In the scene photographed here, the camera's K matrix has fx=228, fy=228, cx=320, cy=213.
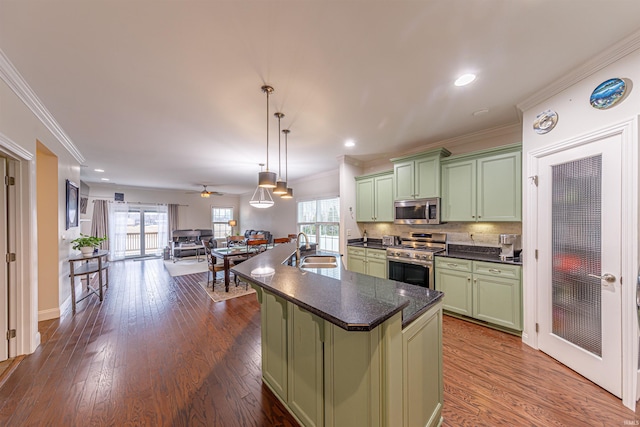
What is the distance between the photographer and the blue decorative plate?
5.62 feet

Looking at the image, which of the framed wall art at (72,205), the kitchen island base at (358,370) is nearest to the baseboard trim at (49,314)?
the framed wall art at (72,205)

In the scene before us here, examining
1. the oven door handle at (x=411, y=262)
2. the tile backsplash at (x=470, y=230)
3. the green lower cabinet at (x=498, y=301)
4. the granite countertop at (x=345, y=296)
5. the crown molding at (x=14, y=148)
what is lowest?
the green lower cabinet at (x=498, y=301)

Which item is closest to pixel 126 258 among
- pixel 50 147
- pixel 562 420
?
pixel 50 147

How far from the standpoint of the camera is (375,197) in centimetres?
436

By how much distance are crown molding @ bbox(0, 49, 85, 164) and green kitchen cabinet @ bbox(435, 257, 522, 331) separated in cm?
473

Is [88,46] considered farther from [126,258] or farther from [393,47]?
[126,258]

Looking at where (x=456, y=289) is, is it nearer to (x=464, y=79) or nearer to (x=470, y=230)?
(x=470, y=230)

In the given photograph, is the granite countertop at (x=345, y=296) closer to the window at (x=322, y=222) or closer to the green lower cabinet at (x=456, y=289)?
the green lower cabinet at (x=456, y=289)

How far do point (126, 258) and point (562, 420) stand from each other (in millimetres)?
10486

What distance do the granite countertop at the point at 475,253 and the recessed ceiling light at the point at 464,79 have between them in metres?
2.02

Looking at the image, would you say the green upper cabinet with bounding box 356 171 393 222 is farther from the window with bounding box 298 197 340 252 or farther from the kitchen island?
the kitchen island

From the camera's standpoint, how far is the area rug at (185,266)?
585cm

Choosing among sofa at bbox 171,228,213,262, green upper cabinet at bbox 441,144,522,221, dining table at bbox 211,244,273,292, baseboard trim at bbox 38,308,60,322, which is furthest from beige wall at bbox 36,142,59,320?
green upper cabinet at bbox 441,144,522,221

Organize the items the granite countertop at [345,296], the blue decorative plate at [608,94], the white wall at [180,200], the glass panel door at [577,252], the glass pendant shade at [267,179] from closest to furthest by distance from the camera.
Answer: the granite countertop at [345,296] → the blue decorative plate at [608,94] → the glass panel door at [577,252] → the glass pendant shade at [267,179] → the white wall at [180,200]
